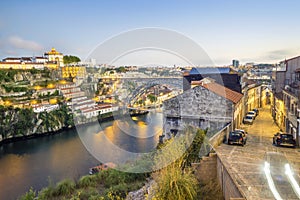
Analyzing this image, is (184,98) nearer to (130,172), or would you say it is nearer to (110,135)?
(130,172)

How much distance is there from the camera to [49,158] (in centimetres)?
1152

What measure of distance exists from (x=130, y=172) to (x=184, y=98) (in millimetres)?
2640

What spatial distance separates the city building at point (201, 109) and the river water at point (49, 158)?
447 centimetres

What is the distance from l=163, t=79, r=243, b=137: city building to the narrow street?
0.94m

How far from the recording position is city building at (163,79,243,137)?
19.7ft

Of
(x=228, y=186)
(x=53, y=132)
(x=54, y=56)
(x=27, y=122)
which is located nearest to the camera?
(x=228, y=186)

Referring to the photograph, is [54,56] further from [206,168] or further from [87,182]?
[206,168]

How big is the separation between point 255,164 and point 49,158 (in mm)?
10685

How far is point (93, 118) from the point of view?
21.2 m

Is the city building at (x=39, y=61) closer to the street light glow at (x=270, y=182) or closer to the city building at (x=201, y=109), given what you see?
the city building at (x=201, y=109)

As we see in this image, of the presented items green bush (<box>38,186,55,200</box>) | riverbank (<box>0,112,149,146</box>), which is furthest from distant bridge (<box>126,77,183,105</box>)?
green bush (<box>38,186,55,200</box>)

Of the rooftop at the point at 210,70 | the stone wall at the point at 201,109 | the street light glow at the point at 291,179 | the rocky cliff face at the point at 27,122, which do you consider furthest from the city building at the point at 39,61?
the street light glow at the point at 291,179

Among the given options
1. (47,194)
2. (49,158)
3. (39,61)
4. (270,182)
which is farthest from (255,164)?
(39,61)

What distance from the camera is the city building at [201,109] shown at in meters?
6.00
